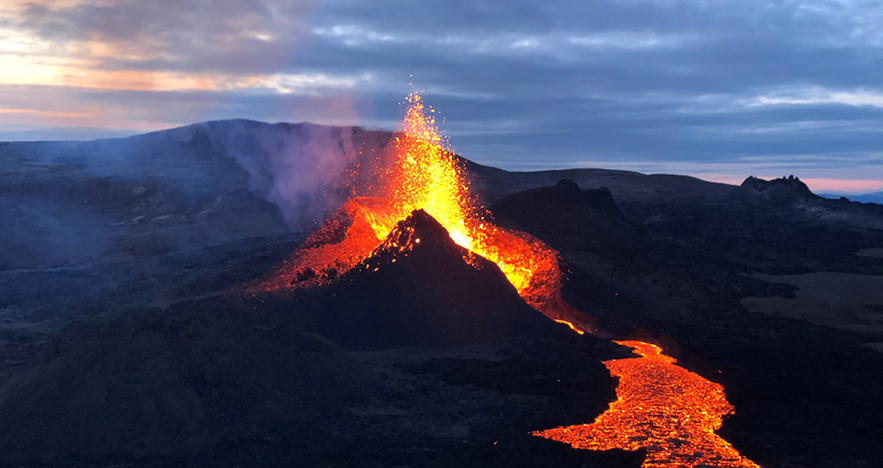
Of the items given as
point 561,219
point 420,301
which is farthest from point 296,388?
point 561,219

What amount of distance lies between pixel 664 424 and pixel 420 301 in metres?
7.86

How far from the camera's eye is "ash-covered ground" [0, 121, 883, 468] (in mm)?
10656

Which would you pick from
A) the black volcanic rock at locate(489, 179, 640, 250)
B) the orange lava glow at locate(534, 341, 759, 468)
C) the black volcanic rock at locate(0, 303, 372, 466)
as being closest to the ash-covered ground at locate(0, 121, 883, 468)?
the black volcanic rock at locate(0, 303, 372, 466)

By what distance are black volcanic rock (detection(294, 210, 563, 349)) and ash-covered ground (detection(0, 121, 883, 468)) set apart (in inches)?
2.4

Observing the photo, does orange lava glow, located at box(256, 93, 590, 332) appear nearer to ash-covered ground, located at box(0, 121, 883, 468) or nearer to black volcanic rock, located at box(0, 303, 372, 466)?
ash-covered ground, located at box(0, 121, 883, 468)

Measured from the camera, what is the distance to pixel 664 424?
1160 cm

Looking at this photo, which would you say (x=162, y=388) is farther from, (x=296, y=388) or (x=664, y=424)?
(x=664, y=424)

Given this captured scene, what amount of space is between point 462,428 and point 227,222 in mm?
37552

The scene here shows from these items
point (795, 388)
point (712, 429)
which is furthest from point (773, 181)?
point (712, 429)

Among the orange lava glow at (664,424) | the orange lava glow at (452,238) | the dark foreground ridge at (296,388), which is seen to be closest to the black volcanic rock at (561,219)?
the orange lava glow at (452,238)

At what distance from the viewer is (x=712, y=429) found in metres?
11.4

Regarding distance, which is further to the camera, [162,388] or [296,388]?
[296,388]

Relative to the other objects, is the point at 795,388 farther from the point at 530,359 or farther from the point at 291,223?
the point at 291,223

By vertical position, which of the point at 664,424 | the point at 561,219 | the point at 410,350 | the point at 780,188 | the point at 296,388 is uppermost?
the point at 780,188
